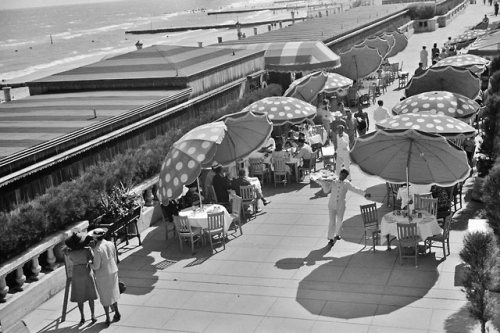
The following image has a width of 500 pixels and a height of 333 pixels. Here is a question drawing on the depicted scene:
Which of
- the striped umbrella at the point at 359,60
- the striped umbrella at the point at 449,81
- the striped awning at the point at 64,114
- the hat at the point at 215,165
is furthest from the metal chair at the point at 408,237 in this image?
the striped umbrella at the point at 359,60

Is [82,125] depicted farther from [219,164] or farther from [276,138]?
[276,138]

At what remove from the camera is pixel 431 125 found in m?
13.5

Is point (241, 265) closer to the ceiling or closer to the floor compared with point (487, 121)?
closer to the floor

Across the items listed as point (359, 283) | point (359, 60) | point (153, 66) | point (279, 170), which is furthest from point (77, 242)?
point (359, 60)

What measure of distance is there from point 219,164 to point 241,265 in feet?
10.1

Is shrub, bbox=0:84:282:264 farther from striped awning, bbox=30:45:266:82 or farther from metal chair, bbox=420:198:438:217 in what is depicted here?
metal chair, bbox=420:198:438:217

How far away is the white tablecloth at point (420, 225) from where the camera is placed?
11.5 meters

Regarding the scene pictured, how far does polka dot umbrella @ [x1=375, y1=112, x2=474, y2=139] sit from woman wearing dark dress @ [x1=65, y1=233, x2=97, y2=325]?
252 inches

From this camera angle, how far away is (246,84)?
23453 millimetres

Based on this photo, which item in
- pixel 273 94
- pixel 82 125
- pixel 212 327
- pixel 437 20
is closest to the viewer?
pixel 212 327

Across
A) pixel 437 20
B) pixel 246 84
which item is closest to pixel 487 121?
pixel 246 84

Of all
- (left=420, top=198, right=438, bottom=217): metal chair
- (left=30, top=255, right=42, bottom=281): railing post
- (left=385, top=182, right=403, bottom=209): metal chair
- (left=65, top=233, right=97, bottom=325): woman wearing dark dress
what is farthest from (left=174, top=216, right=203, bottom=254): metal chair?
(left=385, top=182, right=403, bottom=209): metal chair

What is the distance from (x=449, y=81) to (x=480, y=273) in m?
11.7

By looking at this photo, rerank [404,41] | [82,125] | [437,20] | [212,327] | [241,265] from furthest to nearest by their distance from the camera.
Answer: [437,20] → [404,41] → [82,125] → [241,265] → [212,327]
